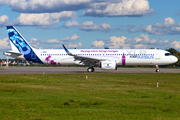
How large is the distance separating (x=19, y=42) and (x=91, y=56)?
1440 centimetres

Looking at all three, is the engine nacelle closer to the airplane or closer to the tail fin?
the airplane

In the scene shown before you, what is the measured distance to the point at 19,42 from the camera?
50062mm

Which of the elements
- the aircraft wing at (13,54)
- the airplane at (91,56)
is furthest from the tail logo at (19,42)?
the aircraft wing at (13,54)

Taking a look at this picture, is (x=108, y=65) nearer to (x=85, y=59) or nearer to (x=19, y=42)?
(x=85, y=59)

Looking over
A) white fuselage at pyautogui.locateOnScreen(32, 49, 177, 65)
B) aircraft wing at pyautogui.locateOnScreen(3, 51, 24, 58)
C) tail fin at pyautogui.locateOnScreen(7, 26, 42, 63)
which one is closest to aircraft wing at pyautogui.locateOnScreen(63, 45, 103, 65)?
white fuselage at pyautogui.locateOnScreen(32, 49, 177, 65)

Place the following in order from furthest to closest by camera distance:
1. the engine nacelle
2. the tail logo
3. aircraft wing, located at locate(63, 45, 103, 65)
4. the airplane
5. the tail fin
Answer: the tail logo < the tail fin < the airplane < aircraft wing, located at locate(63, 45, 103, 65) < the engine nacelle

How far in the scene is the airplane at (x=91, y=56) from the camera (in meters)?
47.0

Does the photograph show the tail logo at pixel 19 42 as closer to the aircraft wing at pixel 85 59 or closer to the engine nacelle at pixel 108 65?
the aircraft wing at pixel 85 59

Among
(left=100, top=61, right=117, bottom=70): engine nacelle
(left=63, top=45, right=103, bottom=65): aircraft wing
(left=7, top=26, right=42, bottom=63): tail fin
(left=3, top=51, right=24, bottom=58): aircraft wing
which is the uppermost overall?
(left=7, top=26, right=42, bottom=63): tail fin

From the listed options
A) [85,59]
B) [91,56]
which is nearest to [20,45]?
[85,59]

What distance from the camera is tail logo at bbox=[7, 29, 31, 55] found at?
49.6 metres

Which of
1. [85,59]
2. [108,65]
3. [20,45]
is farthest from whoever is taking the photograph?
[20,45]

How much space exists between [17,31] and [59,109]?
4055cm

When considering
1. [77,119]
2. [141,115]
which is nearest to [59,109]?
[77,119]
